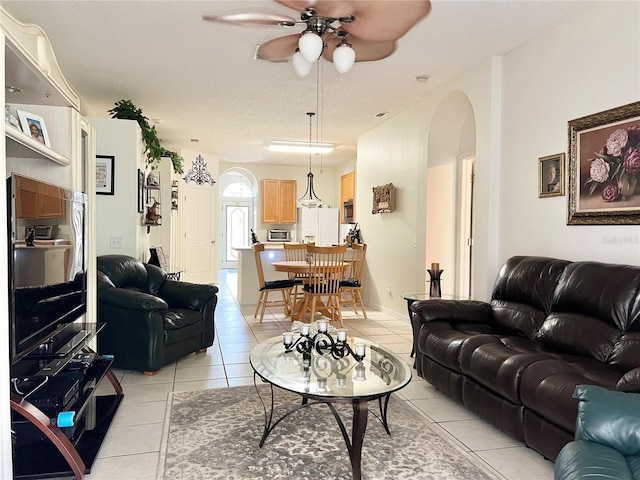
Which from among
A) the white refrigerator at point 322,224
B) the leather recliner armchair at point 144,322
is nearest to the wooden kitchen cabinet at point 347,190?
the white refrigerator at point 322,224

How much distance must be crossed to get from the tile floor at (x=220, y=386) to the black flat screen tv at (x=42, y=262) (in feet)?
Answer: 2.14

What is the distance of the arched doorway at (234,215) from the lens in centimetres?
1176

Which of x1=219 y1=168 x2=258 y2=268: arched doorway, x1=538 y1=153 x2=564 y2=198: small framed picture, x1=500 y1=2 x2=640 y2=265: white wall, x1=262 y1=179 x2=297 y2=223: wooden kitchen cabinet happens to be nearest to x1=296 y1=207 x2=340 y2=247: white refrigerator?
x1=262 y1=179 x2=297 y2=223: wooden kitchen cabinet

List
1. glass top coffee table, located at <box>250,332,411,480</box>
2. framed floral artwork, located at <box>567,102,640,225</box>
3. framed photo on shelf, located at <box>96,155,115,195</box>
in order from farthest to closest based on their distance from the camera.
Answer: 1. framed photo on shelf, located at <box>96,155,115,195</box>
2. framed floral artwork, located at <box>567,102,640,225</box>
3. glass top coffee table, located at <box>250,332,411,480</box>

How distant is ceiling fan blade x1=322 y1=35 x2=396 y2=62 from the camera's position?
3.41 m

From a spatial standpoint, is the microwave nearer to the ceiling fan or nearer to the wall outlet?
the wall outlet

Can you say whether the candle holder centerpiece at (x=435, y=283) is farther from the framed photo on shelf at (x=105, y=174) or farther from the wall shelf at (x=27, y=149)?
the framed photo on shelf at (x=105, y=174)

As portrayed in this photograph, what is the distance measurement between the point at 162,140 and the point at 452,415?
6453 millimetres

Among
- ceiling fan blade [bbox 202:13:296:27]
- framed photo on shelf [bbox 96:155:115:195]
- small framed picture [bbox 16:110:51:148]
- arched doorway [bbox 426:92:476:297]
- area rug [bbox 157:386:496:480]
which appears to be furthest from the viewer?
arched doorway [bbox 426:92:476:297]

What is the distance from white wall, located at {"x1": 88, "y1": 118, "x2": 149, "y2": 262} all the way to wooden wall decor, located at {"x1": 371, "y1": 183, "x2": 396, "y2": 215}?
10.1 ft

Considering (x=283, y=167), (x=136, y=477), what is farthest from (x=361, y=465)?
(x=283, y=167)

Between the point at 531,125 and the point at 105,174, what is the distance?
13.2 feet

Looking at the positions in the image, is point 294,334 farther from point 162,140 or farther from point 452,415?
point 162,140

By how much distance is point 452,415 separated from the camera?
285cm
